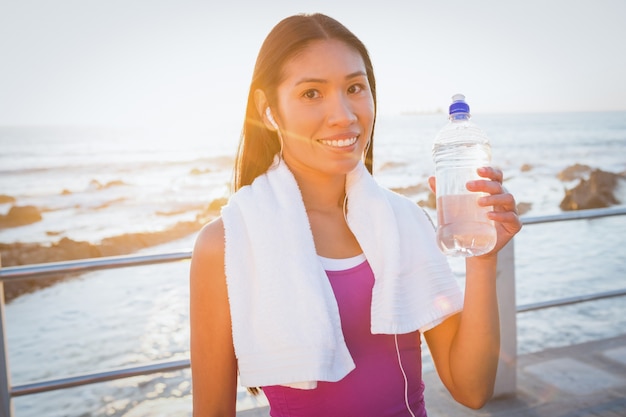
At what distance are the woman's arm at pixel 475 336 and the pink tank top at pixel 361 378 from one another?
113mm

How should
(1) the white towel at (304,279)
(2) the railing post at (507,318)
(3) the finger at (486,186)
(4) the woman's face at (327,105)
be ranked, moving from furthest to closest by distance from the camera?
(2) the railing post at (507,318) → (4) the woman's face at (327,105) → (1) the white towel at (304,279) → (3) the finger at (486,186)

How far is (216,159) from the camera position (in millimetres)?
29922

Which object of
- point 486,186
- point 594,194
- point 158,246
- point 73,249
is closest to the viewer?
point 486,186

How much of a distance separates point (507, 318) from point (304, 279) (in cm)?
188

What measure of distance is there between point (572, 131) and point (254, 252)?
1956 inches

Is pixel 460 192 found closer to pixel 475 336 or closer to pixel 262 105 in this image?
pixel 475 336

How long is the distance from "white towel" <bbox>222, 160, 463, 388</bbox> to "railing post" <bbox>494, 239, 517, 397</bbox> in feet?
4.20

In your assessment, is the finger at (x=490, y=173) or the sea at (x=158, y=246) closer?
the finger at (x=490, y=173)

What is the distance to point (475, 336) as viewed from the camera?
5.14 ft

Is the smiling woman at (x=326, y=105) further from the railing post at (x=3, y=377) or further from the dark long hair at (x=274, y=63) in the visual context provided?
the railing post at (x=3, y=377)

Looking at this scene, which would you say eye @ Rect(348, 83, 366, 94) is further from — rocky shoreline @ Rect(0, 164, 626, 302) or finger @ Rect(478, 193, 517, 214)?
rocky shoreline @ Rect(0, 164, 626, 302)

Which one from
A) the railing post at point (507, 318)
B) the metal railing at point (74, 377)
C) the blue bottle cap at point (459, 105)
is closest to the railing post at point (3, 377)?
the metal railing at point (74, 377)

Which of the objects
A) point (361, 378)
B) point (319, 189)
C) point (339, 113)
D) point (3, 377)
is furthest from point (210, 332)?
point (3, 377)

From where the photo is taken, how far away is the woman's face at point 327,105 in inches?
60.7
